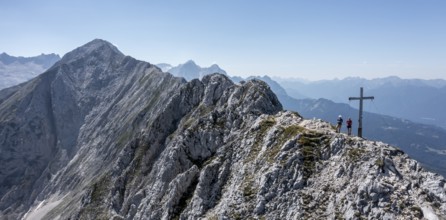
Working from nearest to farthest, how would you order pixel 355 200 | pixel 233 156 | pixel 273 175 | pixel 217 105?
pixel 355 200
pixel 273 175
pixel 233 156
pixel 217 105

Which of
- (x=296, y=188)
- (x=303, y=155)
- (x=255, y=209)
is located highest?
(x=303, y=155)

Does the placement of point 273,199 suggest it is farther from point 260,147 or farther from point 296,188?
point 260,147

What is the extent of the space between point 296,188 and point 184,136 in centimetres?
3623

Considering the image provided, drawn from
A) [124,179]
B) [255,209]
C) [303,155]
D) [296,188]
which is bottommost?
[124,179]

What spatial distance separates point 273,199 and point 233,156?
54.4 feet

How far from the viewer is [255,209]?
176 ft

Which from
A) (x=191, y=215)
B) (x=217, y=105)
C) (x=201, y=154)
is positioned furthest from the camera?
(x=217, y=105)

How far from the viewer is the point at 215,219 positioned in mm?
57125

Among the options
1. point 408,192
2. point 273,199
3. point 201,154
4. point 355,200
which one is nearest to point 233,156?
point 201,154

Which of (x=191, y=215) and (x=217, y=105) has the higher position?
(x=217, y=105)

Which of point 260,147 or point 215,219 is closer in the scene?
point 215,219

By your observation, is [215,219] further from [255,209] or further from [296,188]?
[296,188]

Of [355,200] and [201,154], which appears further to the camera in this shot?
[201,154]

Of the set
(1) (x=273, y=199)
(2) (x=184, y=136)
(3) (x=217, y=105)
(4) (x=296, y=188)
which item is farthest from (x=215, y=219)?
(3) (x=217, y=105)
